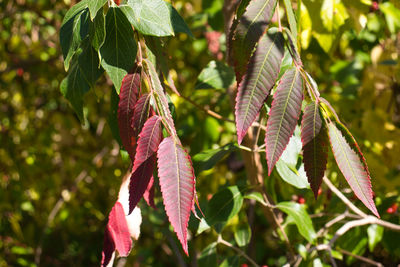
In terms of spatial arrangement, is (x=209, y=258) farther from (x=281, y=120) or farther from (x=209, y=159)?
(x=281, y=120)

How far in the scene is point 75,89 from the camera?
0.98 meters

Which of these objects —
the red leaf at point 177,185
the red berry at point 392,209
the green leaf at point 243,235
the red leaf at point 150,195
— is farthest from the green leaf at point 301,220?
the red leaf at point 177,185

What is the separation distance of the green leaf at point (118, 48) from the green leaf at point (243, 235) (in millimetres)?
765

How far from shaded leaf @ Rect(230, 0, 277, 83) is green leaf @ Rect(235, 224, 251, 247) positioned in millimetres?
733

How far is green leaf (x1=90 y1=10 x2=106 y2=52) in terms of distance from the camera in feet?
2.44

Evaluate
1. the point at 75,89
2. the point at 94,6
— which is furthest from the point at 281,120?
the point at 75,89

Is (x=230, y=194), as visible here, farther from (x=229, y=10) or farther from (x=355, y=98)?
(x=355, y=98)

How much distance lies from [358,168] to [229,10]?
2.43 ft

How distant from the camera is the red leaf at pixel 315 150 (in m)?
0.73

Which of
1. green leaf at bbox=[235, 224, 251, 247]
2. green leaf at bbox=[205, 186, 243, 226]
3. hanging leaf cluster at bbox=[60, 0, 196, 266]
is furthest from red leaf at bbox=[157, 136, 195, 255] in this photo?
green leaf at bbox=[235, 224, 251, 247]

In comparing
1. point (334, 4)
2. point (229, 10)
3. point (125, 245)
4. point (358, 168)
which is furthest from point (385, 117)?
point (125, 245)

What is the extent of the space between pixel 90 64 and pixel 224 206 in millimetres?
562

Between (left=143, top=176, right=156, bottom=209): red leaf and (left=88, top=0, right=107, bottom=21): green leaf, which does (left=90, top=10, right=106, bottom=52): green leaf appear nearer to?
(left=88, top=0, right=107, bottom=21): green leaf

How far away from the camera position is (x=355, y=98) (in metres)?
2.04
